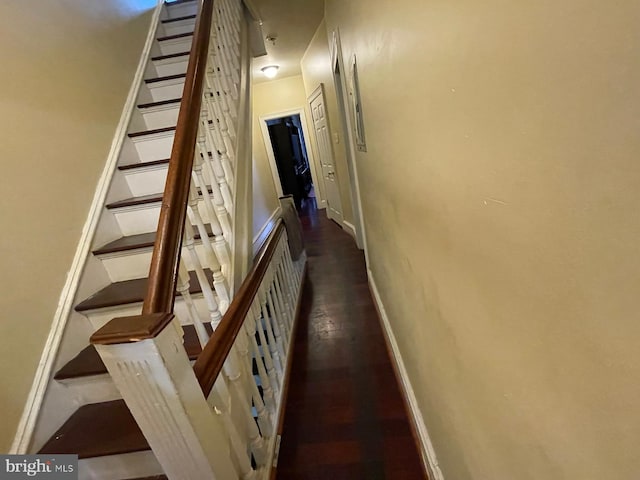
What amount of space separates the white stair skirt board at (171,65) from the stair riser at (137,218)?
1.31m

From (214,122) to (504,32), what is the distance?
1480 millimetres

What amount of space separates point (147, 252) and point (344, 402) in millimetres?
1376

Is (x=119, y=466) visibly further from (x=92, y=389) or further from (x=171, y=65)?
(x=171, y=65)

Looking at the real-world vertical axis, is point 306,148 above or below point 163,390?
above

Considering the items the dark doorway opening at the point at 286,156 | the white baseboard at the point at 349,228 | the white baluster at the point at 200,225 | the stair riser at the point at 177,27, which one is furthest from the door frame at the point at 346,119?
the dark doorway opening at the point at 286,156

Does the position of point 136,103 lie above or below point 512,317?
above

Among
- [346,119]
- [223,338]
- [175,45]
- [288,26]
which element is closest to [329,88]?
[288,26]

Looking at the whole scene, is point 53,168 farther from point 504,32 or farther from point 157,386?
point 504,32

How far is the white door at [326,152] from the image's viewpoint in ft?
14.6

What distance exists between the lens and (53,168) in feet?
4.84

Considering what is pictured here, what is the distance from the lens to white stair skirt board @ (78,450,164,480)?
3.63ft

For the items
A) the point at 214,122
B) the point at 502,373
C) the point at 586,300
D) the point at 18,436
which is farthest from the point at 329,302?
the point at 586,300

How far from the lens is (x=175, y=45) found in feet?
8.31

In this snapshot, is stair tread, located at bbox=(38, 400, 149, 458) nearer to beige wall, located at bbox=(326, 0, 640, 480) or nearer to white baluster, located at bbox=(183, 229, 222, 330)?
white baluster, located at bbox=(183, 229, 222, 330)
